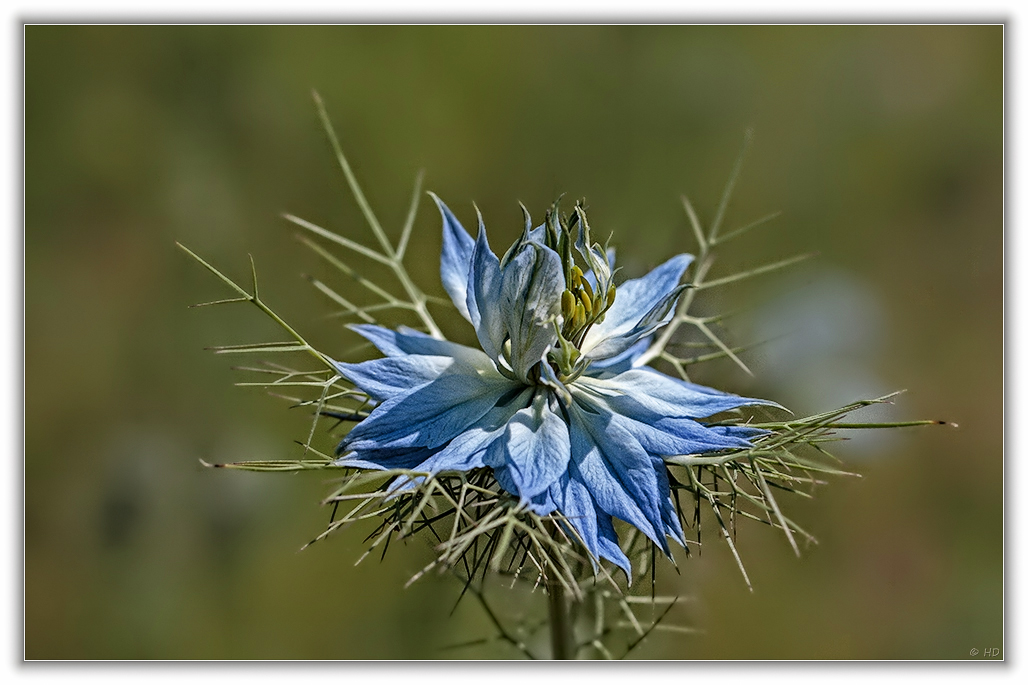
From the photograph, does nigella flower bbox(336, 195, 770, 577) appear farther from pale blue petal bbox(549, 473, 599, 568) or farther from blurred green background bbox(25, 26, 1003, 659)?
blurred green background bbox(25, 26, 1003, 659)

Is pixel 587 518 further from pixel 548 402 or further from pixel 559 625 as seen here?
pixel 559 625

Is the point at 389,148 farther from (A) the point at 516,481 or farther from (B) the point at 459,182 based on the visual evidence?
(A) the point at 516,481

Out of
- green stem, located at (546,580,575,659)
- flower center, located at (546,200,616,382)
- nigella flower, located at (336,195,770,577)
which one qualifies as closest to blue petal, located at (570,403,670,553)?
nigella flower, located at (336,195,770,577)

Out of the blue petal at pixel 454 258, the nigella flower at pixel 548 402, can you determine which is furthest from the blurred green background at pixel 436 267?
the nigella flower at pixel 548 402

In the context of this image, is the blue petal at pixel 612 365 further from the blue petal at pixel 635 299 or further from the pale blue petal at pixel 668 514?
the pale blue petal at pixel 668 514

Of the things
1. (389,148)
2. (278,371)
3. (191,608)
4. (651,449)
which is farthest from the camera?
(389,148)

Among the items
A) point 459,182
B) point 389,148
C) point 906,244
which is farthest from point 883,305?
point 389,148
